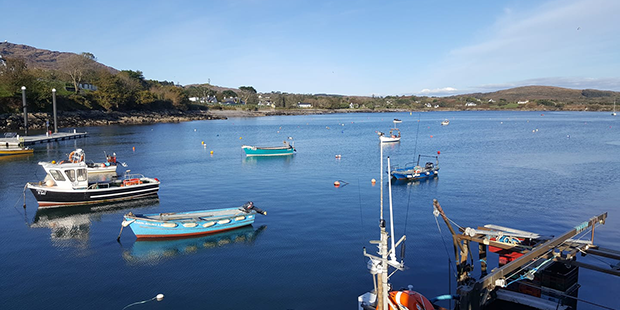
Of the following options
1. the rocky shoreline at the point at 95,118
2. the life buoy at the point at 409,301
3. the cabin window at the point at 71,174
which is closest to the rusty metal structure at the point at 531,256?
the life buoy at the point at 409,301

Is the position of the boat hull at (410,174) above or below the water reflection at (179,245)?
above

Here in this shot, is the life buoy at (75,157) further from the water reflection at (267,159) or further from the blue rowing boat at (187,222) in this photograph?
the water reflection at (267,159)

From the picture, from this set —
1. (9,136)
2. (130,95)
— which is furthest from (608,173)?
(130,95)

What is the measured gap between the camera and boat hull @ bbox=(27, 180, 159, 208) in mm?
30203

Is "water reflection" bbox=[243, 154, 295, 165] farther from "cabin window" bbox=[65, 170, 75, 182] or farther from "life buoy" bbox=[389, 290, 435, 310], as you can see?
"life buoy" bbox=[389, 290, 435, 310]

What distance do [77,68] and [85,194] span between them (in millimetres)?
130542

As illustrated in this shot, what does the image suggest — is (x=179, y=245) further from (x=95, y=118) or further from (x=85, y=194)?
(x=95, y=118)

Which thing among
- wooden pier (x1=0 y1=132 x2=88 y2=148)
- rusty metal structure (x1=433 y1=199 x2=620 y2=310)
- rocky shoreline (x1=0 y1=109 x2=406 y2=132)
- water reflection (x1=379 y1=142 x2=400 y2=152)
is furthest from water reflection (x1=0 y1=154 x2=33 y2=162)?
rusty metal structure (x1=433 y1=199 x2=620 y2=310)

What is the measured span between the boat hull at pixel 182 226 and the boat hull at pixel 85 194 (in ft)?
30.5

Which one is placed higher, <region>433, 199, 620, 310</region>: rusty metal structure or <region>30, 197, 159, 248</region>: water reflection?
<region>433, 199, 620, 310</region>: rusty metal structure

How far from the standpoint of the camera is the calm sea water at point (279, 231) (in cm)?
1775

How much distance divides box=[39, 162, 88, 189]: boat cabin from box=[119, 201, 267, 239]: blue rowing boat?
32.0ft

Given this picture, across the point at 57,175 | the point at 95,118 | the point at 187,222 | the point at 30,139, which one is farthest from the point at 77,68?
the point at 187,222

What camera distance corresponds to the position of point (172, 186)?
1528 inches
